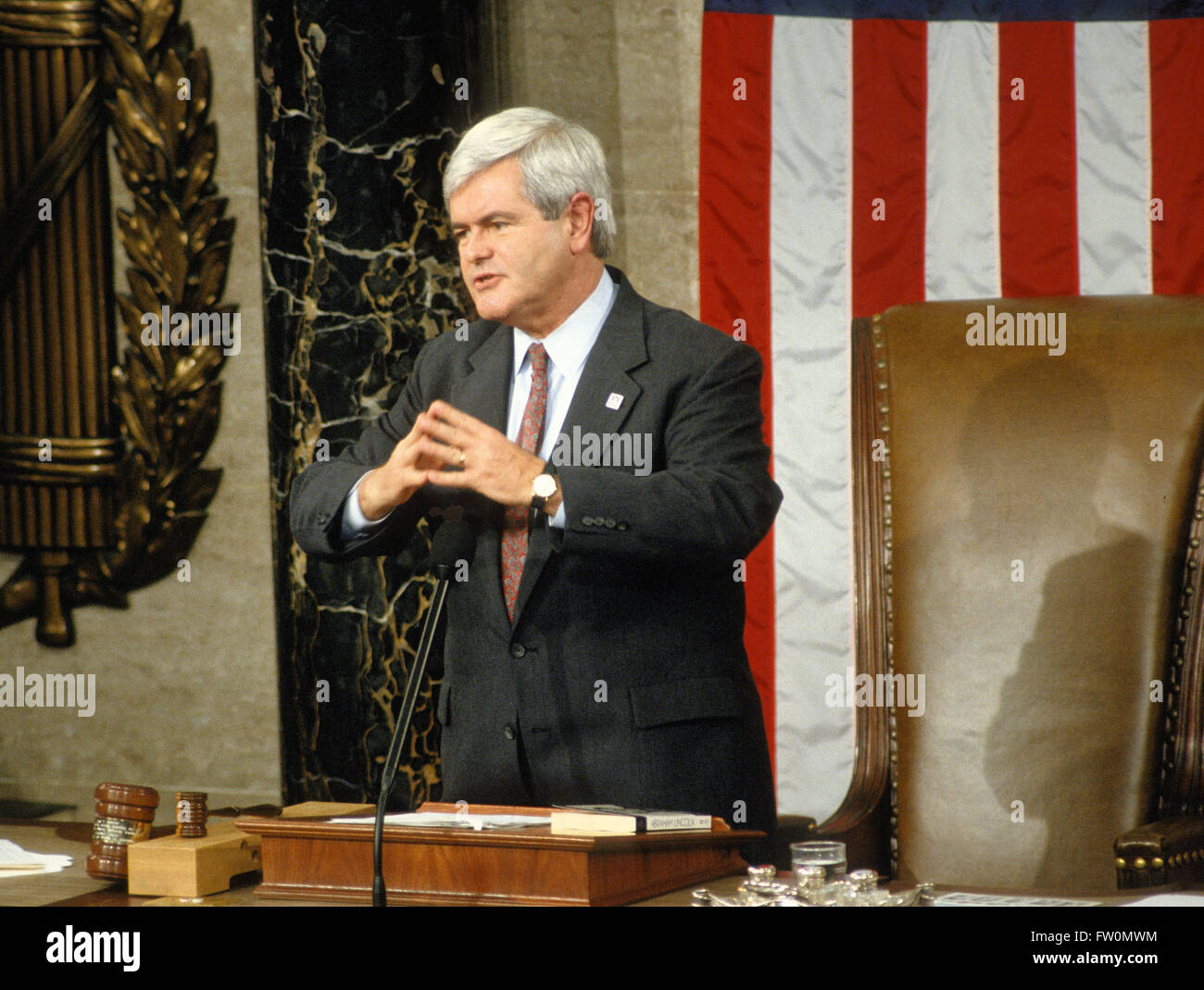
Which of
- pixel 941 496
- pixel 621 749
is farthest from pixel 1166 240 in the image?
pixel 621 749

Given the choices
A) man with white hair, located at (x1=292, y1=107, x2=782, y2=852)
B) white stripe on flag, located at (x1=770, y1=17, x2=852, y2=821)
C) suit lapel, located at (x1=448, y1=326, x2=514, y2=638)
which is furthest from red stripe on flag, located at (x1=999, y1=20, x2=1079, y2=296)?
suit lapel, located at (x1=448, y1=326, x2=514, y2=638)

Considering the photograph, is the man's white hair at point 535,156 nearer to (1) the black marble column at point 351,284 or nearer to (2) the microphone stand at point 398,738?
(2) the microphone stand at point 398,738

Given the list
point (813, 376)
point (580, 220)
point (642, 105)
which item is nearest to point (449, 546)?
point (580, 220)

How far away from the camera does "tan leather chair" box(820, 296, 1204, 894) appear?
2266 mm

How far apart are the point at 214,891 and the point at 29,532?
2.44 metres

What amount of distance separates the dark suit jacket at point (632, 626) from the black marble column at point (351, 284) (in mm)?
1154

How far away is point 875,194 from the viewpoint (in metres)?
3.60

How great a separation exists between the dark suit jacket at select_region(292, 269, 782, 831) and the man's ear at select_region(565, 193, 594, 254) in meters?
0.17

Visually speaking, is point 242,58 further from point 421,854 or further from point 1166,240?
point 421,854

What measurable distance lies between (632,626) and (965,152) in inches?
79.8

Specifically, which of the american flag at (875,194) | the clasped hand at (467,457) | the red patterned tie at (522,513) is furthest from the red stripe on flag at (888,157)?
the clasped hand at (467,457)

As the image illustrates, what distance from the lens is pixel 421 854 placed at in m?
1.46

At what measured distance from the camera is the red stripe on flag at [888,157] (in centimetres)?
358

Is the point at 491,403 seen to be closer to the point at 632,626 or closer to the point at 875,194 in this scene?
the point at 632,626
